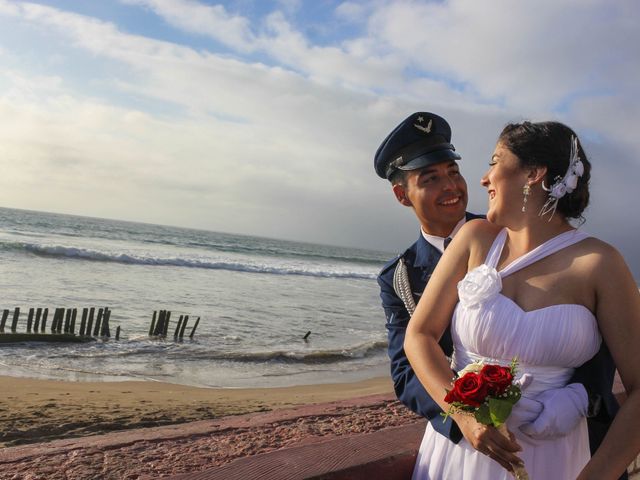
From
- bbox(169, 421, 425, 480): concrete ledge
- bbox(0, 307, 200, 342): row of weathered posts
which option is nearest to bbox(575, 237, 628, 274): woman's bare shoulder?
bbox(169, 421, 425, 480): concrete ledge

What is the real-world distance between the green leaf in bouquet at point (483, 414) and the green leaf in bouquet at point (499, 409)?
15 millimetres

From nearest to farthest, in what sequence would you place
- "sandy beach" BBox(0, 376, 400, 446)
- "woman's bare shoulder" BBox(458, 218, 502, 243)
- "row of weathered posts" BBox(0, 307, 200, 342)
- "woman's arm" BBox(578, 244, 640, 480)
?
1. "woman's arm" BBox(578, 244, 640, 480)
2. "woman's bare shoulder" BBox(458, 218, 502, 243)
3. "sandy beach" BBox(0, 376, 400, 446)
4. "row of weathered posts" BBox(0, 307, 200, 342)

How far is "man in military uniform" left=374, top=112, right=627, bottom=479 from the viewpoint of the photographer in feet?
5.82

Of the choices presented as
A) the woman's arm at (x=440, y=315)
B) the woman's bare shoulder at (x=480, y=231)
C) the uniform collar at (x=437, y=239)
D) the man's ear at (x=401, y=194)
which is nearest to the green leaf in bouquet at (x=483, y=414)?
the woman's arm at (x=440, y=315)

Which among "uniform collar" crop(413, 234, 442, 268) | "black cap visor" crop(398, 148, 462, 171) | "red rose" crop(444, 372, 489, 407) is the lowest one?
"red rose" crop(444, 372, 489, 407)

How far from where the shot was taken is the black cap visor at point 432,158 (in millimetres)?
2496

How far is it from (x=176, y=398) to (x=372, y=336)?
7462mm

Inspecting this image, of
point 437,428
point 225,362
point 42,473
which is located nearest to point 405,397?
point 437,428

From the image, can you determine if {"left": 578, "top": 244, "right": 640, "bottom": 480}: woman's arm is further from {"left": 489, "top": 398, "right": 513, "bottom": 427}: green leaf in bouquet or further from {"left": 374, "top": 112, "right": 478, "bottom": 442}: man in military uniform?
{"left": 374, "top": 112, "right": 478, "bottom": 442}: man in military uniform

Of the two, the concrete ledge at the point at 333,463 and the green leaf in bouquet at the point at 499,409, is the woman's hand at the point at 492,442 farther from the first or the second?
the concrete ledge at the point at 333,463

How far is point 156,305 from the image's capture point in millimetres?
17031

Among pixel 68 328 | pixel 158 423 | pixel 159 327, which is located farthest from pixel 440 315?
pixel 68 328

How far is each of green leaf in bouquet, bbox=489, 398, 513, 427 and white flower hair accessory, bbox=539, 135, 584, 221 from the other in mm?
650

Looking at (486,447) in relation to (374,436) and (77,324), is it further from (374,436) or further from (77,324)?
(77,324)
